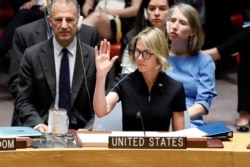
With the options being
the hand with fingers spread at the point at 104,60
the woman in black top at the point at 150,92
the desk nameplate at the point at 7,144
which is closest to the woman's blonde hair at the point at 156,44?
the woman in black top at the point at 150,92

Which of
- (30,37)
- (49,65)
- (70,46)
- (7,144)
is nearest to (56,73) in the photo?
(49,65)

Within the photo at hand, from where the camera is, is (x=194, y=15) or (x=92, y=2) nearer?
(x=194, y=15)

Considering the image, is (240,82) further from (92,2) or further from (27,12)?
(27,12)

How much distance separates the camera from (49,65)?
4258 millimetres

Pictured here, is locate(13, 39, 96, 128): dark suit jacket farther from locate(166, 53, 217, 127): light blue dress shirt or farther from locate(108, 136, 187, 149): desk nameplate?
locate(108, 136, 187, 149): desk nameplate

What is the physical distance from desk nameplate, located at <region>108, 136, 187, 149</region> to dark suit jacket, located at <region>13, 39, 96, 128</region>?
39.5 inches

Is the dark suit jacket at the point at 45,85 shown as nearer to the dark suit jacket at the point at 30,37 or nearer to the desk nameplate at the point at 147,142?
the dark suit jacket at the point at 30,37

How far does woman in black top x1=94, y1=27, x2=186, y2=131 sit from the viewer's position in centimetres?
380

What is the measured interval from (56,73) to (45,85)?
0.09m

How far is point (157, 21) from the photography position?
4910 millimetres

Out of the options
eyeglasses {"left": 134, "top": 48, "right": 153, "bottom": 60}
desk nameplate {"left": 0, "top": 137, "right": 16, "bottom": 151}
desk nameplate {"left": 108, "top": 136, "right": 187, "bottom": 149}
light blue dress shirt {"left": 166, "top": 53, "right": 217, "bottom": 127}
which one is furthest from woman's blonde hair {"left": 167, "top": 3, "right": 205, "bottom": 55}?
desk nameplate {"left": 0, "top": 137, "right": 16, "bottom": 151}
